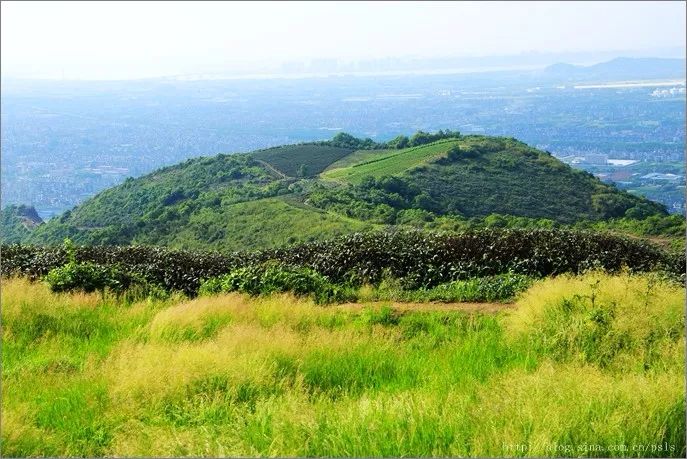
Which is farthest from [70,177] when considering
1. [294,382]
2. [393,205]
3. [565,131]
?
[294,382]

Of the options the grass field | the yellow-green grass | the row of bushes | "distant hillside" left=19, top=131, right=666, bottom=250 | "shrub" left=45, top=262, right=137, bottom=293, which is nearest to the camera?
the yellow-green grass

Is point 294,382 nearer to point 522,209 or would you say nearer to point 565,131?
point 522,209

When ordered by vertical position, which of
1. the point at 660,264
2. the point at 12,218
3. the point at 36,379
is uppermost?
the point at 36,379

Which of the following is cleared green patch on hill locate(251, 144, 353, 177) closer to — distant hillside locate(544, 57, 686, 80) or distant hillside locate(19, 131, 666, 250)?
distant hillside locate(19, 131, 666, 250)

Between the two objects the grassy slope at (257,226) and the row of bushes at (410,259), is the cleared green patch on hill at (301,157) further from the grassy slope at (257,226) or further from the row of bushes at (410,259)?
the row of bushes at (410,259)

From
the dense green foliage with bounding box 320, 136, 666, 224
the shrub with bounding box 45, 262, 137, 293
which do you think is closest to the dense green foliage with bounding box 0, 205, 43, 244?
the dense green foliage with bounding box 320, 136, 666, 224

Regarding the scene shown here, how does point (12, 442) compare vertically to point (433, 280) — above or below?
above

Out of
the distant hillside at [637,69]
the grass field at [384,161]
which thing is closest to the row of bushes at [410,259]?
the distant hillside at [637,69]
